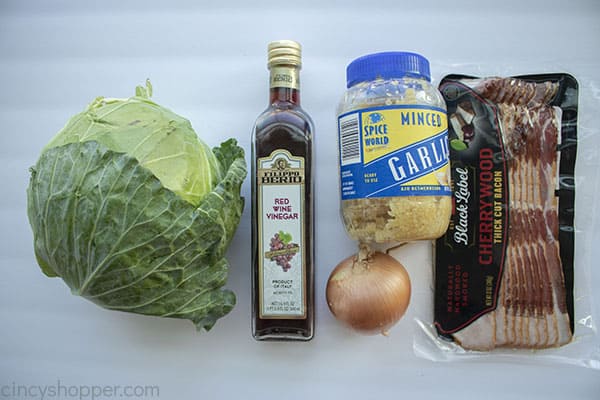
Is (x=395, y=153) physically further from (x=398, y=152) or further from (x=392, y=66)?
(x=392, y=66)

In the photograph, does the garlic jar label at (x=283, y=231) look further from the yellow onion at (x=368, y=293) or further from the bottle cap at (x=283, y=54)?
the bottle cap at (x=283, y=54)

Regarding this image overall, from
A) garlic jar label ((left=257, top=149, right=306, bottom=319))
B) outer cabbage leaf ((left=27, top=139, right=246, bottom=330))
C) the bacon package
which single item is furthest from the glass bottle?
the bacon package

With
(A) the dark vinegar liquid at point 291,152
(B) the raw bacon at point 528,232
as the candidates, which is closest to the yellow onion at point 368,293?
(A) the dark vinegar liquid at point 291,152

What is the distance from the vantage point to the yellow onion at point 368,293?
2.83ft

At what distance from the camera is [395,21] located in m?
1.02

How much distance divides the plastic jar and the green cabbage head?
25 cm

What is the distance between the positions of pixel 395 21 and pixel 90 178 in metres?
0.75

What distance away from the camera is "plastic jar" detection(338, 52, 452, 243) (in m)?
0.82

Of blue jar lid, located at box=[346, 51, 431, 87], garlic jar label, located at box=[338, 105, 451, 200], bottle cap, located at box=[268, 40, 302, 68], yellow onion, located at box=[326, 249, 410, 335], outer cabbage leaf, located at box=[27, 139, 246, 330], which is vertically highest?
bottle cap, located at box=[268, 40, 302, 68]

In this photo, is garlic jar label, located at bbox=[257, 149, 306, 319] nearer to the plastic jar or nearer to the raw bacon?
the plastic jar

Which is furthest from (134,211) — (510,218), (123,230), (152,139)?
(510,218)

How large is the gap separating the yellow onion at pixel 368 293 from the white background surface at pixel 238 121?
0.09 metres

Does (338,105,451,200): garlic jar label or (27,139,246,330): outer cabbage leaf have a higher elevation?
(338,105,451,200): garlic jar label

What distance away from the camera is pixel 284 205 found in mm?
902
